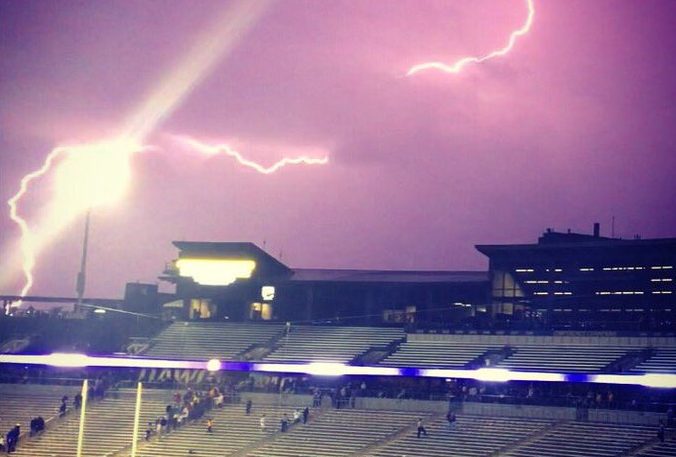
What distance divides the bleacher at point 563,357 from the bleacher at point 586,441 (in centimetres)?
451

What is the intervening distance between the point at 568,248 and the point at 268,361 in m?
18.4

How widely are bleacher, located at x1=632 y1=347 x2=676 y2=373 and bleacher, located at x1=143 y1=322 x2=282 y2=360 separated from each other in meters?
24.9

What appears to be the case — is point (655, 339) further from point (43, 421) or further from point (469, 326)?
point (43, 421)

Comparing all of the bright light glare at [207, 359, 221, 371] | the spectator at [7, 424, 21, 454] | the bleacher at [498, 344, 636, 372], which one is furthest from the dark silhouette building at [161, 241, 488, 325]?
the spectator at [7, 424, 21, 454]

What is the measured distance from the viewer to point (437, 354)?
195 ft

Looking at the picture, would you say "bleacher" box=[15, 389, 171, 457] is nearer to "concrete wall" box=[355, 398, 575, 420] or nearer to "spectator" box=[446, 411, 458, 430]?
"concrete wall" box=[355, 398, 575, 420]

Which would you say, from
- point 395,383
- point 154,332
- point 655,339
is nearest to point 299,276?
point 154,332

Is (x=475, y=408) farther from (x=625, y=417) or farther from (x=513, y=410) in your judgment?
(x=625, y=417)

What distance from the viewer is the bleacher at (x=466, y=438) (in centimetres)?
4878

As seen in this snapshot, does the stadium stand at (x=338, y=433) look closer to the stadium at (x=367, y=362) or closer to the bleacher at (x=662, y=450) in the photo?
the stadium at (x=367, y=362)

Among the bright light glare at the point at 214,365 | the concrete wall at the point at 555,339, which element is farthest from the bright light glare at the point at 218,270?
the concrete wall at the point at 555,339

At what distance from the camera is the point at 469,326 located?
201 feet

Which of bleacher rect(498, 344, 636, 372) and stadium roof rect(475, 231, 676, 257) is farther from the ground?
stadium roof rect(475, 231, 676, 257)

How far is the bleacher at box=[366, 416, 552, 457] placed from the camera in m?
48.8
